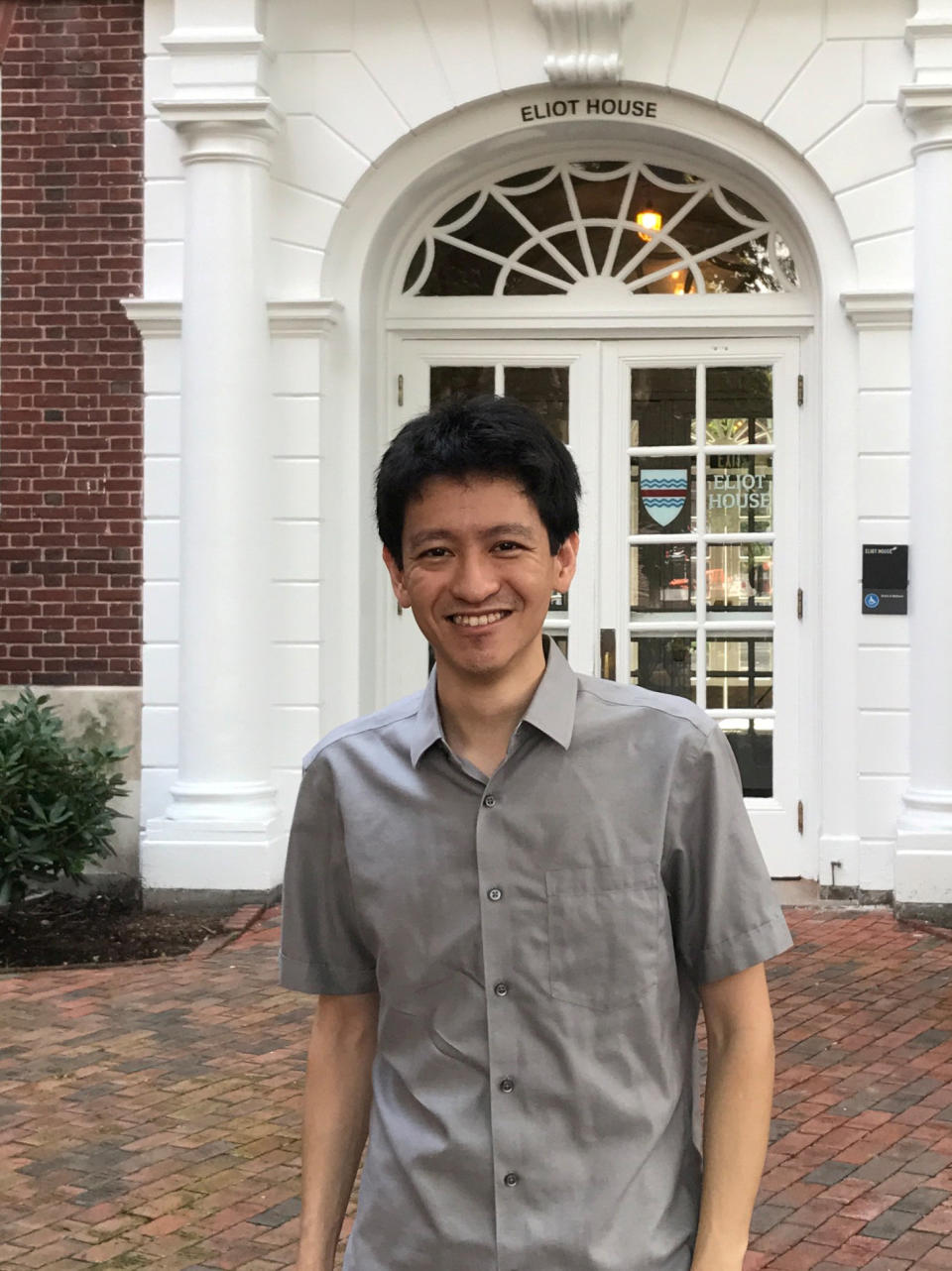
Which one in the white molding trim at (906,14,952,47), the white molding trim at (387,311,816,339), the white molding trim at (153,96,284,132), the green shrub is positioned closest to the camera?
the green shrub

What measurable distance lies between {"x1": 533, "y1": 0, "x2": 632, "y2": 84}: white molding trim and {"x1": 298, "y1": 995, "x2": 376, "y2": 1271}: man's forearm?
729 cm

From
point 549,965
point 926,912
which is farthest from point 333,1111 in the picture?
point 926,912

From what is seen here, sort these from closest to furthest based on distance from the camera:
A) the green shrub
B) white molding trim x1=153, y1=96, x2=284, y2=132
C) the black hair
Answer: the black hair
the green shrub
white molding trim x1=153, y1=96, x2=284, y2=132

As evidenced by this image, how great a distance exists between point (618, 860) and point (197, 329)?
7.06m

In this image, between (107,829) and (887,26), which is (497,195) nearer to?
(887,26)

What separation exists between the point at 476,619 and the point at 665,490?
24.4 feet

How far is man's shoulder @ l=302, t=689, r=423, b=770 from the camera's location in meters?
2.09

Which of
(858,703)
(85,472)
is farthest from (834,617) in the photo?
(85,472)

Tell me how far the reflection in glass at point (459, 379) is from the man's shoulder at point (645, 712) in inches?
294

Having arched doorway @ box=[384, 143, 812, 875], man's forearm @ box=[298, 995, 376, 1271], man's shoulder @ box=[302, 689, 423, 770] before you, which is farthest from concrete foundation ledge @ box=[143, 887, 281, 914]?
man's shoulder @ box=[302, 689, 423, 770]

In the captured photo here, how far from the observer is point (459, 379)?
31.0 ft

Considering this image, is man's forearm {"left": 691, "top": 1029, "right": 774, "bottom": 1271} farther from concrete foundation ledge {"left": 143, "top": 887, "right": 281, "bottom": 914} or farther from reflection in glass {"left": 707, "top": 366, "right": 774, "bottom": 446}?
reflection in glass {"left": 707, "top": 366, "right": 774, "bottom": 446}

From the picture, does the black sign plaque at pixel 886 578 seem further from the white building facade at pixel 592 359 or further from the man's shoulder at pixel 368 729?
the man's shoulder at pixel 368 729

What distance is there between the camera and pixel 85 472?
9109 mm
